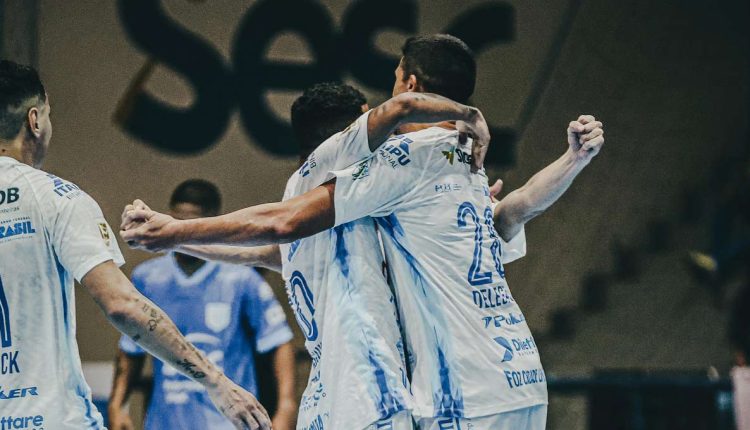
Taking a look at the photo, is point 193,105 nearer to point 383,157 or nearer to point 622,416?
point 622,416

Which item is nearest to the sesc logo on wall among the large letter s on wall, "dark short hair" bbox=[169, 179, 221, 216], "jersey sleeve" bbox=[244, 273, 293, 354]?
the large letter s on wall

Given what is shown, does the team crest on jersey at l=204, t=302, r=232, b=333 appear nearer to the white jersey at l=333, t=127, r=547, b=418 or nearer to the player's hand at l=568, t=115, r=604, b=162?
the white jersey at l=333, t=127, r=547, b=418

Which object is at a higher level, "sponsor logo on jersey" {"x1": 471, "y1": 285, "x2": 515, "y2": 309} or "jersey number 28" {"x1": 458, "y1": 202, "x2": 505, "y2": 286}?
"jersey number 28" {"x1": 458, "y1": 202, "x2": 505, "y2": 286}

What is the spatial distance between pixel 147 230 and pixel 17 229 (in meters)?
0.37

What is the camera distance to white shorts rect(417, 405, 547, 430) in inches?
106

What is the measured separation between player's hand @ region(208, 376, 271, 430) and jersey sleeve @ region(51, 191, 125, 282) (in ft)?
1.59

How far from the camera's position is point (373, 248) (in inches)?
112

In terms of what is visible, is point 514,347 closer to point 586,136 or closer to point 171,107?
point 586,136

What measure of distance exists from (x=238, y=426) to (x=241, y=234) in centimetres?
57

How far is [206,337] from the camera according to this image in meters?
4.89

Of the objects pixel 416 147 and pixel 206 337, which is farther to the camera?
pixel 206 337

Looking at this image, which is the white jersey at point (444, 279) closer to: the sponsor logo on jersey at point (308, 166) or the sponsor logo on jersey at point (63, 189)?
the sponsor logo on jersey at point (308, 166)

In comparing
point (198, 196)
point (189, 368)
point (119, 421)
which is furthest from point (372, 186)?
point (119, 421)

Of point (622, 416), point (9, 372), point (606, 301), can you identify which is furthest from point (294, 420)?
point (606, 301)
